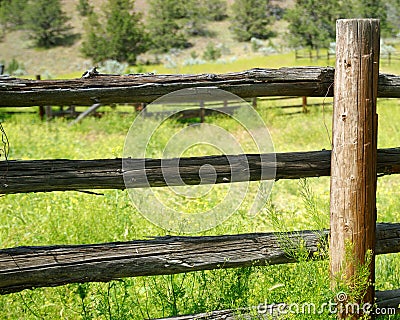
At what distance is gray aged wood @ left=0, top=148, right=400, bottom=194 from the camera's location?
2.55m

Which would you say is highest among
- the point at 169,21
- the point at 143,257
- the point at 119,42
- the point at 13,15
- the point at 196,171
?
the point at 13,15

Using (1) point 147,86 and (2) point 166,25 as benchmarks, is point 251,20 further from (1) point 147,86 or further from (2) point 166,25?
(1) point 147,86

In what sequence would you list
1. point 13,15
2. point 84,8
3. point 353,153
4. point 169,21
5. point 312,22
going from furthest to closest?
point 84,8, point 13,15, point 169,21, point 312,22, point 353,153

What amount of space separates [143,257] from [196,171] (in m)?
0.48

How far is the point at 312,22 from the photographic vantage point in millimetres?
37875

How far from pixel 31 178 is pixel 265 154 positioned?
3.68ft

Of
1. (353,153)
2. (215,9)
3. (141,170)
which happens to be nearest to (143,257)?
(141,170)

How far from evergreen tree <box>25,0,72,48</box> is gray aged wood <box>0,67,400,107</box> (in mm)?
44654

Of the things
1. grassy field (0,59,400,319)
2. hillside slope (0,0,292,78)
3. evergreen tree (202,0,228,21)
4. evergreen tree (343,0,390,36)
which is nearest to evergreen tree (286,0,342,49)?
evergreen tree (343,0,390,36)

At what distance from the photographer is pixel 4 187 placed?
2.52 m

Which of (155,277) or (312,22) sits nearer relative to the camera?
(155,277)

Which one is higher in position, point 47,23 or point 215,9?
point 215,9

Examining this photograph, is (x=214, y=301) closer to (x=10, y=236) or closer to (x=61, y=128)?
(x=10, y=236)

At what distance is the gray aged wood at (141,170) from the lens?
2.55 metres
